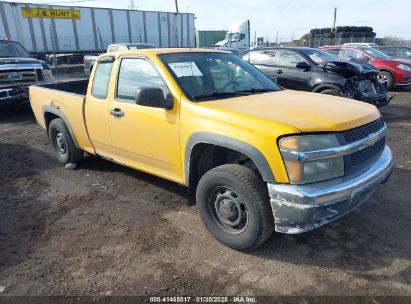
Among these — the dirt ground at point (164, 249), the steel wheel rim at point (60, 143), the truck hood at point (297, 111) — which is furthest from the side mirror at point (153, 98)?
the steel wheel rim at point (60, 143)

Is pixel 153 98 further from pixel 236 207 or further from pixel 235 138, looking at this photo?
pixel 236 207

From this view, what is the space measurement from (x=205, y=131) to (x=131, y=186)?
1.92 meters

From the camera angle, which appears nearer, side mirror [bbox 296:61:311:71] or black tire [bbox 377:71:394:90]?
side mirror [bbox 296:61:311:71]

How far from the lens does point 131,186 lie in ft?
15.3

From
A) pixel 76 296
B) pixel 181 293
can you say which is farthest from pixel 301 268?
pixel 76 296

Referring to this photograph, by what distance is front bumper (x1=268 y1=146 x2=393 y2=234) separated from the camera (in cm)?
263

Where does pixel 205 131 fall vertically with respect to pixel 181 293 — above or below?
above

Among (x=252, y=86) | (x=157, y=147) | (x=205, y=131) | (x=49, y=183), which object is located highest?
(x=252, y=86)

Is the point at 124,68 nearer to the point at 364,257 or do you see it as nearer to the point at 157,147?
the point at 157,147

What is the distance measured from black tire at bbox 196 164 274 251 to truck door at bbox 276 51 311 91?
5695 millimetres

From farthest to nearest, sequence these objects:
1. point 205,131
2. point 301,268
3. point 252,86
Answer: point 252,86, point 205,131, point 301,268

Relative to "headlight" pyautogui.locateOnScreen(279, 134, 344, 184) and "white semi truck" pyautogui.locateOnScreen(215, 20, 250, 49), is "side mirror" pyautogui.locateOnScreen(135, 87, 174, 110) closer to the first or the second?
"headlight" pyautogui.locateOnScreen(279, 134, 344, 184)

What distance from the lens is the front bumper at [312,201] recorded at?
8.63 ft

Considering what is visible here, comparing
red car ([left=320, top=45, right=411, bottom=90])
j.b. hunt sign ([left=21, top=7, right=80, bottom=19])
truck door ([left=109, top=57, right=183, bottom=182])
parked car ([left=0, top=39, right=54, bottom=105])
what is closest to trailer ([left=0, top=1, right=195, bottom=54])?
j.b. hunt sign ([left=21, top=7, right=80, bottom=19])
